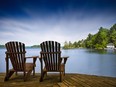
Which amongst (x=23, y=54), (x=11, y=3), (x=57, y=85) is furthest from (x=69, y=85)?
(x=11, y=3)

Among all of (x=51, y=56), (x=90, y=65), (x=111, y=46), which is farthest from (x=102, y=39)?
(x=51, y=56)

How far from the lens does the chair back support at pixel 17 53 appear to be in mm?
2990

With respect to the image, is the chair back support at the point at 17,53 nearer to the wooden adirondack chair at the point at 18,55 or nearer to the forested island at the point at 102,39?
the wooden adirondack chair at the point at 18,55

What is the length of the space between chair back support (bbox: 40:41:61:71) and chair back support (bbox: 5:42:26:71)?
1.49 feet

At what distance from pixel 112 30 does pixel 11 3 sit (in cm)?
3470

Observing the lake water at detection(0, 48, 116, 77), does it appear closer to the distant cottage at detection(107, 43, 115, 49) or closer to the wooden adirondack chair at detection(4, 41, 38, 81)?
the wooden adirondack chair at detection(4, 41, 38, 81)

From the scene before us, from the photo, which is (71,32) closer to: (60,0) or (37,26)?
(37,26)

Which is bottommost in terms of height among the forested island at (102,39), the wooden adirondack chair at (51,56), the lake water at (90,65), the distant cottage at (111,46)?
the lake water at (90,65)

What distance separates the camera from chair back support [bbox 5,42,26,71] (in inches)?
118

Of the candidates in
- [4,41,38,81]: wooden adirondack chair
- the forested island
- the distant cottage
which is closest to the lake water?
[4,41,38,81]: wooden adirondack chair

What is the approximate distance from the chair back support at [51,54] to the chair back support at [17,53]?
1.49 ft

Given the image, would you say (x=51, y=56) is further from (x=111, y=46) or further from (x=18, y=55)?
(x=111, y=46)

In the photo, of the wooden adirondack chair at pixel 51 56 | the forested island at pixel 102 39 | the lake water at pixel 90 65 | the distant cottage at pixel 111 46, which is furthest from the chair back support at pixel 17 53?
the distant cottage at pixel 111 46

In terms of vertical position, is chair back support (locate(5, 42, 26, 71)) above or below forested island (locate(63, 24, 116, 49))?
below
